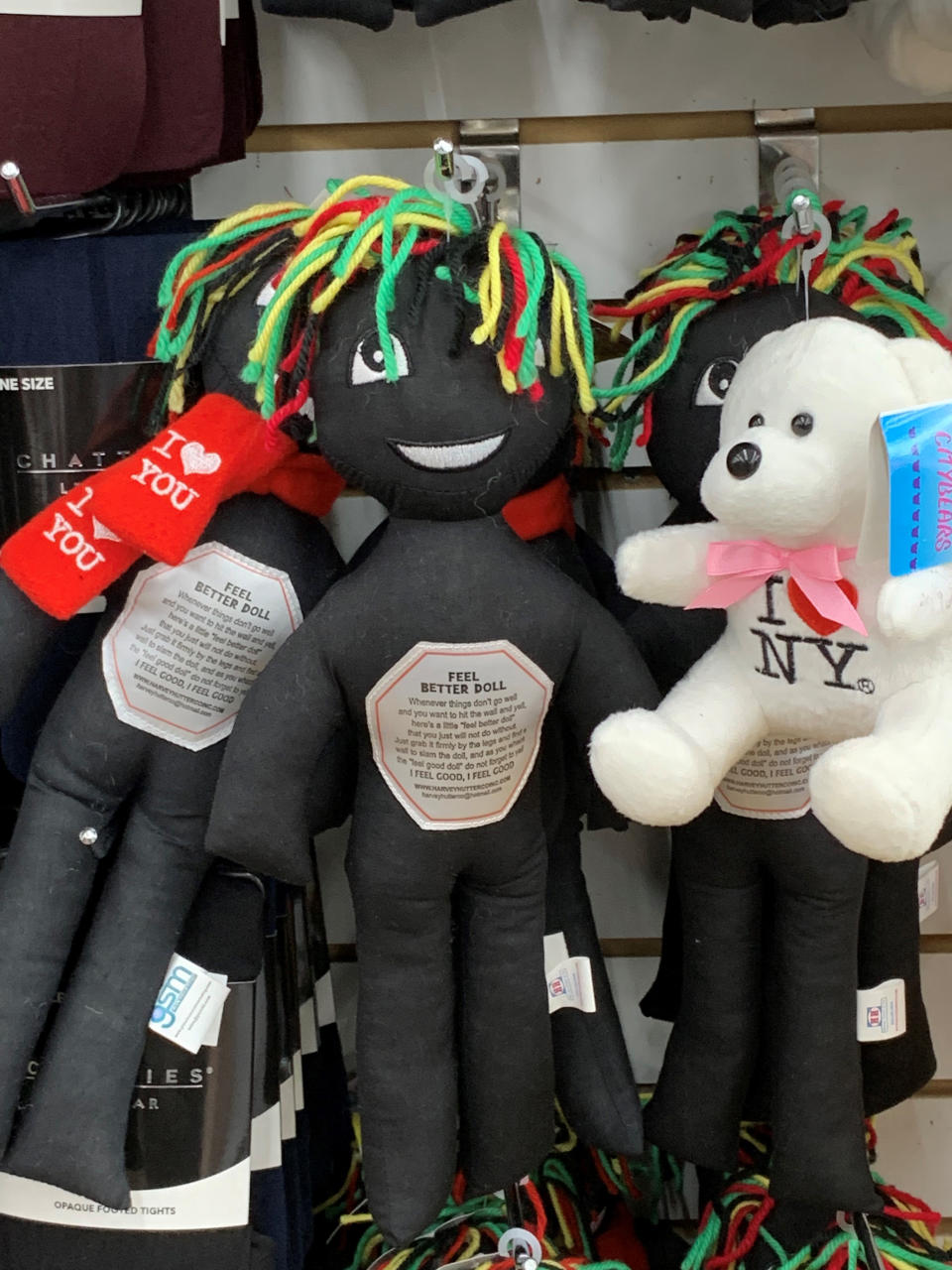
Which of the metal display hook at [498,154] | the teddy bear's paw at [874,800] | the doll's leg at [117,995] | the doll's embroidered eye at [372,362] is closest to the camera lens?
the teddy bear's paw at [874,800]

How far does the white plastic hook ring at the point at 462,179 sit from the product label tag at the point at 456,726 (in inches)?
10.7

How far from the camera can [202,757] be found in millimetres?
719

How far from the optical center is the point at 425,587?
2.08ft

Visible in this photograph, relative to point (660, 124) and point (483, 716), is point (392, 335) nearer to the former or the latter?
point (483, 716)

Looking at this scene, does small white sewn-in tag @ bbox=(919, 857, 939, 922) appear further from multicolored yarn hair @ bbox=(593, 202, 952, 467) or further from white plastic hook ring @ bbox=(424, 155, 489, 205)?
white plastic hook ring @ bbox=(424, 155, 489, 205)

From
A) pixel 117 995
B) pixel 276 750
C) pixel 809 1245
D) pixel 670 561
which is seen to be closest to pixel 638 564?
pixel 670 561

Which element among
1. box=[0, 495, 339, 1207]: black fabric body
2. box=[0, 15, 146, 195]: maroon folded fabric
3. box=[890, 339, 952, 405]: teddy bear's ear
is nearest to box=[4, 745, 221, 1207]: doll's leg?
box=[0, 495, 339, 1207]: black fabric body

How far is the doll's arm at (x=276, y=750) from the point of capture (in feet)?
2.11

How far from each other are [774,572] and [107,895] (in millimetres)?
477

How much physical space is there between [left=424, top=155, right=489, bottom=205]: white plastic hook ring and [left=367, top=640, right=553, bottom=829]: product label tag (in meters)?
0.27

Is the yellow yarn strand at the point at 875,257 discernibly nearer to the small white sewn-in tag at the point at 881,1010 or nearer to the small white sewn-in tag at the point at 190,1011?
the small white sewn-in tag at the point at 881,1010

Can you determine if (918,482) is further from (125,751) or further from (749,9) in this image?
(125,751)

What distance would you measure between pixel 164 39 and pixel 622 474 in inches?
17.3

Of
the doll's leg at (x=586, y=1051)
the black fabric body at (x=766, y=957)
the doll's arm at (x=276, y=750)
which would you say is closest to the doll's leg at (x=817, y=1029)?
the black fabric body at (x=766, y=957)
